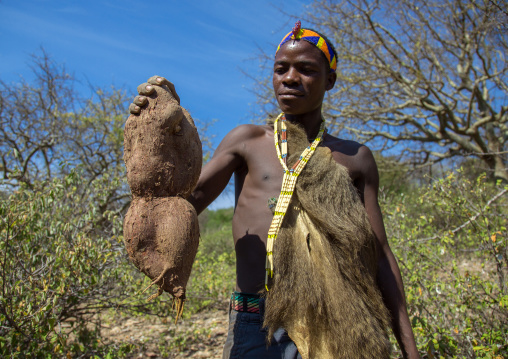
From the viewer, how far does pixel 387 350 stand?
1.37 metres

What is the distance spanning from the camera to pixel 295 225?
4.48 ft

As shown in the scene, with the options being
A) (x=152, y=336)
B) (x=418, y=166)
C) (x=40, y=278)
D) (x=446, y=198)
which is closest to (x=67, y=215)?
(x=40, y=278)

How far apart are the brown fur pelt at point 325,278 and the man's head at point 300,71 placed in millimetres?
256

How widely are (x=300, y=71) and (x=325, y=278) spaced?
2.44ft

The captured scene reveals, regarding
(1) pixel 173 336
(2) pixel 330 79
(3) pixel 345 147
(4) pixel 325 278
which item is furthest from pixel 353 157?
(1) pixel 173 336

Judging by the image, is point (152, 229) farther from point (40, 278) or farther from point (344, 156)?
point (40, 278)

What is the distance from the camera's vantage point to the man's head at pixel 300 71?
5.24ft

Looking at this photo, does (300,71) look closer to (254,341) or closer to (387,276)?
(387,276)

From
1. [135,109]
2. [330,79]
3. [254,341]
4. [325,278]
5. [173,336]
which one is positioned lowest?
[173,336]

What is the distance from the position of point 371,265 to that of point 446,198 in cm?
Result: 207

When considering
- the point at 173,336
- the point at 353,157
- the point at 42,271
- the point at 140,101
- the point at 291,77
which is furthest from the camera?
the point at 173,336

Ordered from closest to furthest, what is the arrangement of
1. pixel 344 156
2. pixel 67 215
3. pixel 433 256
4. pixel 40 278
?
pixel 344 156 → pixel 40 278 → pixel 433 256 → pixel 67 215

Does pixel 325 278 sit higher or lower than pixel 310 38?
lower

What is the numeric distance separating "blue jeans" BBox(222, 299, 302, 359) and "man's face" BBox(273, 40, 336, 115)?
70 cm
